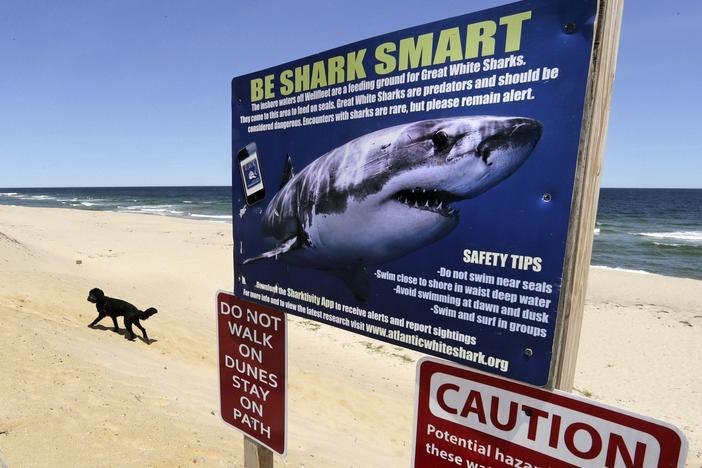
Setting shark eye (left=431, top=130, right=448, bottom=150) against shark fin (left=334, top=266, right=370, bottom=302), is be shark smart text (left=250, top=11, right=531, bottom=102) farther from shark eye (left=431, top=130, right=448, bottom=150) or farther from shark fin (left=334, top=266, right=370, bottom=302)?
shark fin (left=334, top=266, right=370, bottom=302)

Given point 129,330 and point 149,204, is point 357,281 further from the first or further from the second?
point 149,204

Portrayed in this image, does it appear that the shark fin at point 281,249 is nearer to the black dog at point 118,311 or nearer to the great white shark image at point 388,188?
the great white shark image at point 388,188

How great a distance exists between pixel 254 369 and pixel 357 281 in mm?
969

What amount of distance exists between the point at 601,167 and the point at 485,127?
0.37 metres

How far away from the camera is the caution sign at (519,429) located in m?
1.21

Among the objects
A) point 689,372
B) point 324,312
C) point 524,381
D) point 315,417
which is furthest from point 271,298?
point 689,372

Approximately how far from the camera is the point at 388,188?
1.64m

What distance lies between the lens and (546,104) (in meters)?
1.24

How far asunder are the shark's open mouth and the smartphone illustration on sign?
90 cm

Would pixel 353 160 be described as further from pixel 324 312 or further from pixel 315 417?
pixel 315 417

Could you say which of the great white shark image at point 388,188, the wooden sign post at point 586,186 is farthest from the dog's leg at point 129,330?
the wooden sign post at point 586,186

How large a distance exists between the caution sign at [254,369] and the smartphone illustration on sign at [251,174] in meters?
0.61

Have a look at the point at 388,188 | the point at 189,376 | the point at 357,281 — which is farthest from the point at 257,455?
the point at 189,376

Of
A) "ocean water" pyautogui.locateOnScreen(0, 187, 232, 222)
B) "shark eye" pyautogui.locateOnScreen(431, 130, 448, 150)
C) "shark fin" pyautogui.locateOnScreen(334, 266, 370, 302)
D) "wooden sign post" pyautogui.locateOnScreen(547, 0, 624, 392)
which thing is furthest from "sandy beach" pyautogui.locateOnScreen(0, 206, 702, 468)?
"ocean water" pyautogui.locateOnScreen(0, 187, 232, 222)
